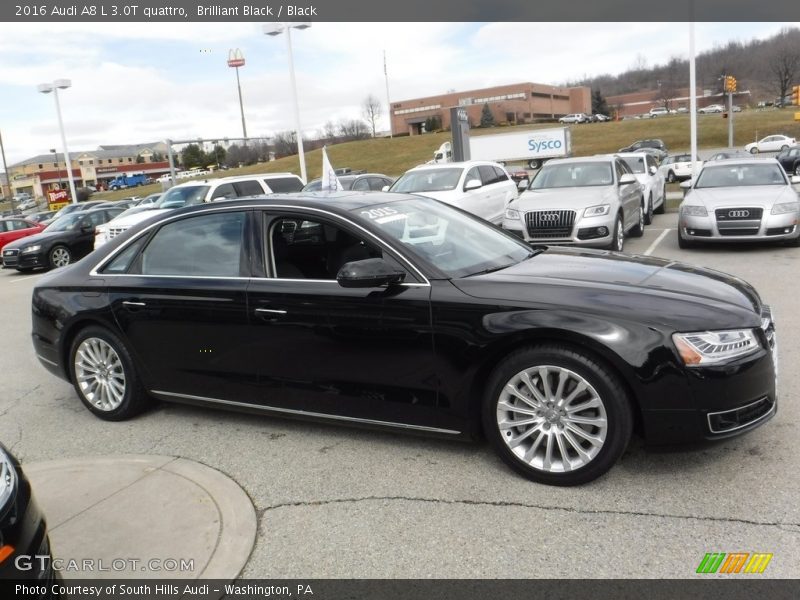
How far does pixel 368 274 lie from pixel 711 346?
1.78 metres

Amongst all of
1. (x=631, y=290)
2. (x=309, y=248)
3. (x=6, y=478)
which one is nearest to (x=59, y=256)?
(x=309, y=248)

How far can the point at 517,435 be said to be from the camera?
359cm

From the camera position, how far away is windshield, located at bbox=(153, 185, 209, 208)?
14.7m

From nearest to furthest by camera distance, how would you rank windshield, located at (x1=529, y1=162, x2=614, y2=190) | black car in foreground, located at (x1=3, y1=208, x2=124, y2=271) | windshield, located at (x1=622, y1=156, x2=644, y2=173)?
1. windshield, located at (x1=529, y1=162, x2=614, y2=190)
2. windshield, located at (x1=622, y1=156, x2=644, y2=173)
3. black car in foreground, located at (x1=3, y1=208, x2=124, y2=271)

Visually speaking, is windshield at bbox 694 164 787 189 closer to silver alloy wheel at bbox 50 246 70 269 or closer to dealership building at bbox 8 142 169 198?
silver alloy wheel at bbox 50 246 70 269

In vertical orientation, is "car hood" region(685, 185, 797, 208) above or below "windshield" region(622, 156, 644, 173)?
below

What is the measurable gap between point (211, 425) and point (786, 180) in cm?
1086

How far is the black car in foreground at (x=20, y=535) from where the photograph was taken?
2.10m

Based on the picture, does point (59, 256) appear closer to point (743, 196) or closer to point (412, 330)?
point (743, 196)

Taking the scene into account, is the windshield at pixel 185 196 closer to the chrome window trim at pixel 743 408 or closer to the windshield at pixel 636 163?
the windshield at pixel 636 163

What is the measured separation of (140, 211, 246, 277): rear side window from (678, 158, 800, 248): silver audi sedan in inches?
345

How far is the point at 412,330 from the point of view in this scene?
147 inches

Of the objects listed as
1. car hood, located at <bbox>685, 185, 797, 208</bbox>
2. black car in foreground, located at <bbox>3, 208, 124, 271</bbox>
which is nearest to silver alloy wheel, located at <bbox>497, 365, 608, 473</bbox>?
car hood, located at <bbox>685, 185, 797, 208</bbox>

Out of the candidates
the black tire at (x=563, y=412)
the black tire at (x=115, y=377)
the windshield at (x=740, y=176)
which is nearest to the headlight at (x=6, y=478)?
the black tire at (x=563, y=412)
